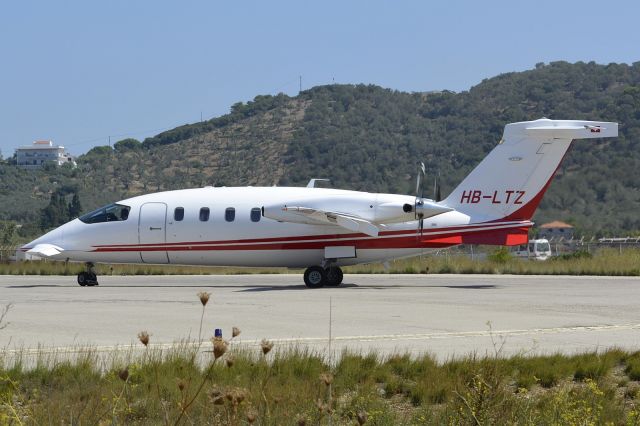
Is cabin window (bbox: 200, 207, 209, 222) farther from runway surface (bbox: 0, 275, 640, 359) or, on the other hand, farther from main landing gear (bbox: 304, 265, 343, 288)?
main landing gear (bbox: 304, 265, 343, 288)

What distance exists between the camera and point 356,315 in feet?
70.1

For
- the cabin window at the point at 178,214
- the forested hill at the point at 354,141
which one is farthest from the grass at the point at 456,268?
the forested hill at the point at 354,141

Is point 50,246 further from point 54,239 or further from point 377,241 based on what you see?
point 377,241

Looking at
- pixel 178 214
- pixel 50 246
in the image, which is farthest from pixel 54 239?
pixel 178 214

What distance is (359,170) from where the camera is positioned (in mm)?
112000

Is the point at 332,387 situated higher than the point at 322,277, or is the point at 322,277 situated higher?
the point at 322,277

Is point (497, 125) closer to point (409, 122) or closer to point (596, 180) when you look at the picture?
point (409, 122)

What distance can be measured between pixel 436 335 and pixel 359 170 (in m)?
94.6

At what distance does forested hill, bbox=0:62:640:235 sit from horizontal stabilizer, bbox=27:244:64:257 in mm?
62372

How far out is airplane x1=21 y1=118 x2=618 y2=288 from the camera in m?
31.9

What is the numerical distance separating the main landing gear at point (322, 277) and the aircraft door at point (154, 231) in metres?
5.10

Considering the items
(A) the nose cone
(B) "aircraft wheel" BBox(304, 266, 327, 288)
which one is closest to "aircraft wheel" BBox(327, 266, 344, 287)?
(B) "aircraft wheel" BBox(304, 266, 327, 288)

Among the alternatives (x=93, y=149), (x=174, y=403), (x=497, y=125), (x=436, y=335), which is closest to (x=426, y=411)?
(x=174, y=403)

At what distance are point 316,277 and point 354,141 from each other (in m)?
89.8
